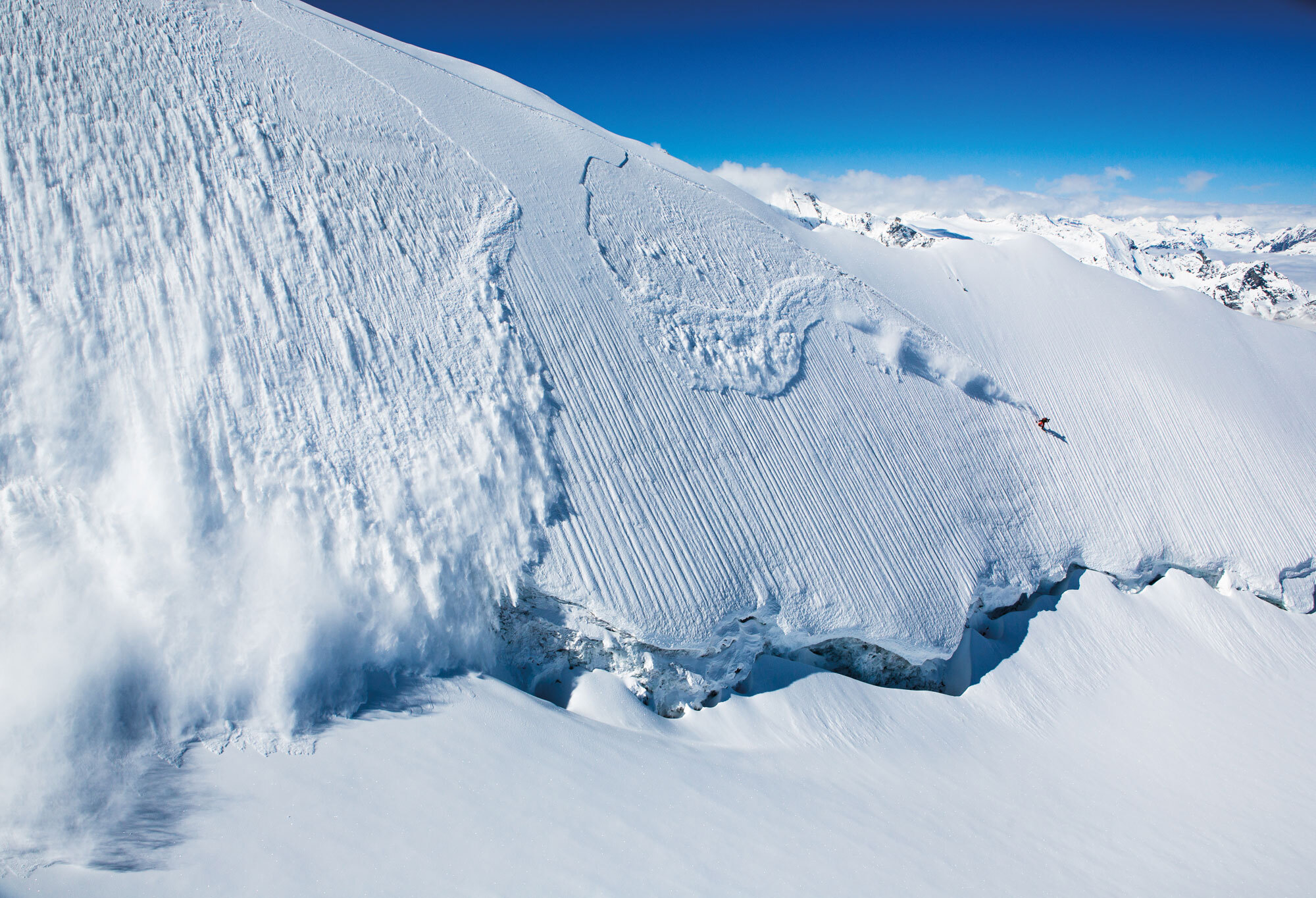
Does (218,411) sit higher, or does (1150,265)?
(1150,265)

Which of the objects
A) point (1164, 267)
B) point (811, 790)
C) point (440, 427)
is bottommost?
point (811, 790)

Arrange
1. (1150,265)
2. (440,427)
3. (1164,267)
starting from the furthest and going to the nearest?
(1164,267) < (1150,265) < (440,427)

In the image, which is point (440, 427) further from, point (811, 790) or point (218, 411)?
point (811, 790)

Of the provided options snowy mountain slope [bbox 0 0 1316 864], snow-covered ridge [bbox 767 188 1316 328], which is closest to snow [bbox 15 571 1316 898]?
snowy mountain slope [bbox 0 0 1316 864]

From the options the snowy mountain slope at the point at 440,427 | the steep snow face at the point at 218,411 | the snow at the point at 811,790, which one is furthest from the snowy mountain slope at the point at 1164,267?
the steep snow face at the point at 218,411

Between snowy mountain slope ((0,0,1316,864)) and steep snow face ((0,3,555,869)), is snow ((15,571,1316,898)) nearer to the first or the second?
snowy mountain slope ((0,0,1316,864))

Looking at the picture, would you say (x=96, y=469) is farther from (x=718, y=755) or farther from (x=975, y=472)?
(x=975, y=472)

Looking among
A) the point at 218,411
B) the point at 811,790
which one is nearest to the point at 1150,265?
the point at 811,790
